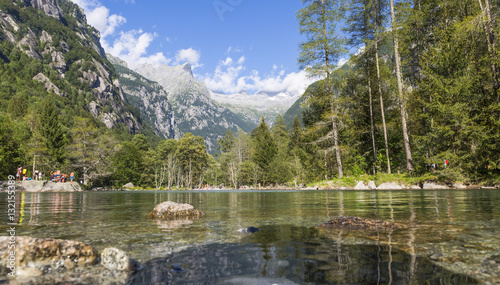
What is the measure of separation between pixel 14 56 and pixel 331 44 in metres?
179

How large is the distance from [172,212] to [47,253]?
17.0ft

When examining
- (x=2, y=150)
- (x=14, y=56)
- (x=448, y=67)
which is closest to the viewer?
(x=448, y=67)

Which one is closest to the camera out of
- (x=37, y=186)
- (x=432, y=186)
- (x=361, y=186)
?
(x=432, y=186)

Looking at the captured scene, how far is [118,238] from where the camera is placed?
453 centimetres

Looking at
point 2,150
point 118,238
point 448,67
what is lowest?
point 118,238

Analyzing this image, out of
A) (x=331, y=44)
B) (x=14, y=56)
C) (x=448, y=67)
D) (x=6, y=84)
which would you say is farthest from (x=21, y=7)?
(x=448, y=67)

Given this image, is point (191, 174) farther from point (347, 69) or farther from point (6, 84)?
point (6, 84)

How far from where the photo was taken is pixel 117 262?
2.83m

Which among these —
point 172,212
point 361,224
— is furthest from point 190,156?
point 361,224

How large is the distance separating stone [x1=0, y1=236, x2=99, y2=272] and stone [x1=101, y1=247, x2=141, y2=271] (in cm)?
23

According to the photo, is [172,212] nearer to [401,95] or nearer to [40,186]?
[401,95]

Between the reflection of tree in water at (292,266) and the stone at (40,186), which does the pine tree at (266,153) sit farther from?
the reflection of tree in water at (292,266)

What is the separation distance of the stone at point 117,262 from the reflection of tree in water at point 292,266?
16 centimetres

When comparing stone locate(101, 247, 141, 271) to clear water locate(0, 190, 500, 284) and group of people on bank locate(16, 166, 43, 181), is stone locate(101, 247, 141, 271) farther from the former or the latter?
group of people on bank locate(16, 166, 43, 181)
